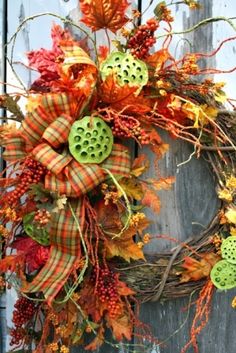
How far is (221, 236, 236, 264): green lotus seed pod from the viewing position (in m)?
1.17

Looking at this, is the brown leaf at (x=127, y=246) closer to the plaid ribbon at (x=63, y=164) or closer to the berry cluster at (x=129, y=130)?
the plaid ribbon at (x=63, y=164)

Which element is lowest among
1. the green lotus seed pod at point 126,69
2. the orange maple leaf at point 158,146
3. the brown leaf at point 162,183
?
the brown leaf at point 162,183

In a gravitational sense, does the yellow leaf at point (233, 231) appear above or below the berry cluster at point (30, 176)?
below

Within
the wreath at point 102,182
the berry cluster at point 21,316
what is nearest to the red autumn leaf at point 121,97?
the wreath at point 102,182

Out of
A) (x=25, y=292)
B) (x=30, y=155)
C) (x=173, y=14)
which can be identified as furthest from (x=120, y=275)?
(x=173, y=14)

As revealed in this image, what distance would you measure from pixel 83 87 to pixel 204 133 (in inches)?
10.2

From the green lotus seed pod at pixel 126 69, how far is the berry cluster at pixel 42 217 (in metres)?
0.27

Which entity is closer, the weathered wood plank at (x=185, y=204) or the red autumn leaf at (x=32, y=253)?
the red autumn leaf at (x=32, y=253)

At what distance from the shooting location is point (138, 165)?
119cm

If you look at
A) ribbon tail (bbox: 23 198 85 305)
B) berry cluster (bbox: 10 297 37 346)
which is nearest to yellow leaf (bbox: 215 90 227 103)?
ribbon tail (bbox: 23 198 85 305)

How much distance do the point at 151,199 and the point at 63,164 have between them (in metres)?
0.19

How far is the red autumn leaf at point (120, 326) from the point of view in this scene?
3.91ft

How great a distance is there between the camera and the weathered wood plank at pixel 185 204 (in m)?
1.27

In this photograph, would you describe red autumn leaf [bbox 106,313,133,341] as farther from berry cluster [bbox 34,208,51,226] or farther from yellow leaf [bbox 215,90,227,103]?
yellow leaf [bbox 215,90,227,103]
